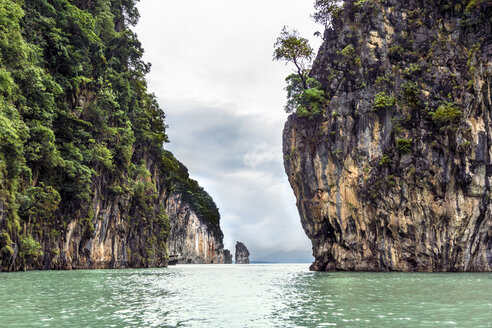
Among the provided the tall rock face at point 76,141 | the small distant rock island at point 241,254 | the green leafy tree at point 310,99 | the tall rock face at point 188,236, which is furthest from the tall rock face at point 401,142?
the small distant rock island at point 241,254

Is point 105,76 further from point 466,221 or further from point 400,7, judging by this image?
point 466,221

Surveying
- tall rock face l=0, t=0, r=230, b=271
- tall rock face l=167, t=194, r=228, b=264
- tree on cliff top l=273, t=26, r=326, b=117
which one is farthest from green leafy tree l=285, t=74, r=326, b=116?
tall rock face l=167, t=194, r=228, b=264

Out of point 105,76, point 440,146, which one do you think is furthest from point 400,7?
point 105,76

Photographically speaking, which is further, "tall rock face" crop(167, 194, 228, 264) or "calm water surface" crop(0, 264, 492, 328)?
"tall rock face" crop(167, 194, 228, 264)

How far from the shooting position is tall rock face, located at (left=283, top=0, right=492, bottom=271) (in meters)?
28.9

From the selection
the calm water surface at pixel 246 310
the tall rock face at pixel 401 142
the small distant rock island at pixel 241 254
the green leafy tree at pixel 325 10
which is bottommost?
the small distant rock island at pixel 241 254

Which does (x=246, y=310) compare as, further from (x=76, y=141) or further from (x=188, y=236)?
(x=188, y=236)

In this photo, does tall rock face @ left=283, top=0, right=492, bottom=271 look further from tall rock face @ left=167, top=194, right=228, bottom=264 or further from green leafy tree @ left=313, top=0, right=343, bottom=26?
tall rock face @ left=167, top=194, right=228, bottom=264

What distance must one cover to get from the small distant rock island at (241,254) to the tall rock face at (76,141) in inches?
3977

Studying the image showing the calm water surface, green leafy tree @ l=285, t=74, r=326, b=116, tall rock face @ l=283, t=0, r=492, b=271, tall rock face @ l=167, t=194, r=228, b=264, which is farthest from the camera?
tall rock face @ l=167, t=194, r=228, b=264

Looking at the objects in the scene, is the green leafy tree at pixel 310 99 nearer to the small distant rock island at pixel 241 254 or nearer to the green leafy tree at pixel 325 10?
the green leafy tree at pixel 325 10

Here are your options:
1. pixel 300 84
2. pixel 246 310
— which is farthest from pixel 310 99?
pixel 246 310

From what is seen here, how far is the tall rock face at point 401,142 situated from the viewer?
28938mm

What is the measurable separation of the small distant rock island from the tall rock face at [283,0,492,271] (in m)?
117
